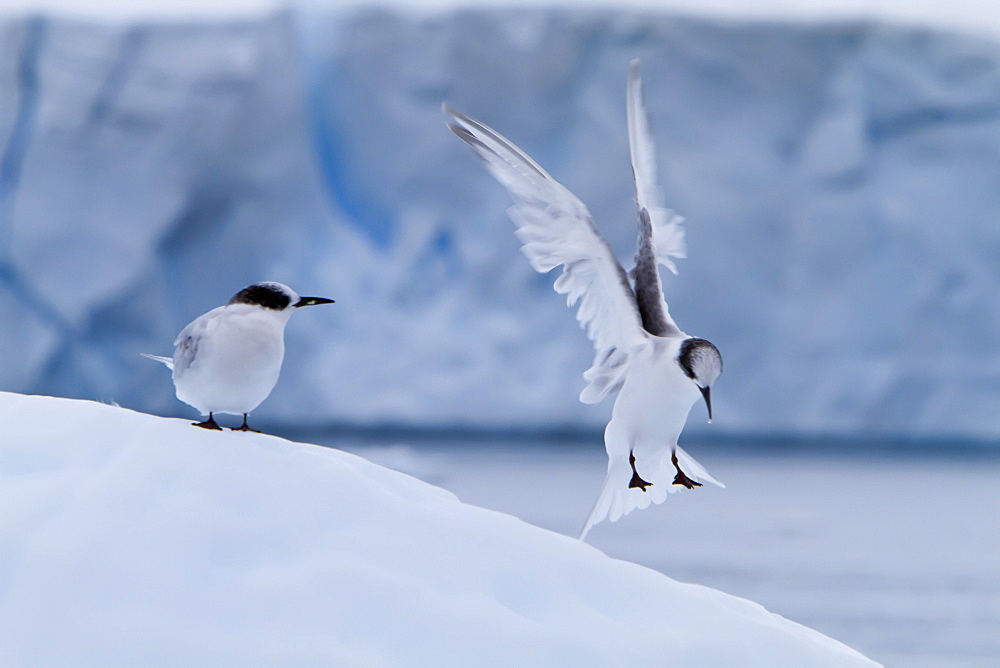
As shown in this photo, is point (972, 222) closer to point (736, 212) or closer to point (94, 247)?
point (736, 212)

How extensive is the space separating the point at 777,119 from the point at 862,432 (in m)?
2.13

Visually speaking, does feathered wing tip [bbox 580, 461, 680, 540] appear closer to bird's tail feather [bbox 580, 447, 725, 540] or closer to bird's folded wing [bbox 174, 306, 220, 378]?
bird's tail feather [bbox 580, 447, 725, 540]

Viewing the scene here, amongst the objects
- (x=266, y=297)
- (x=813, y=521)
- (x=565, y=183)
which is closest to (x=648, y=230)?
(x=266, y=297)

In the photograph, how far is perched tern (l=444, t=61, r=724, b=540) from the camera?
1.34 m

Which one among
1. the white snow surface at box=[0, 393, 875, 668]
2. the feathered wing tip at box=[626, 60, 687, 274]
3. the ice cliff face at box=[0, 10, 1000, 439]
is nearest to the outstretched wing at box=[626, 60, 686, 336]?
the feathered wing tip at box=[626, 60, 687, 274]

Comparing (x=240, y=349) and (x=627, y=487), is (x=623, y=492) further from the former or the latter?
(x=240, y=349)

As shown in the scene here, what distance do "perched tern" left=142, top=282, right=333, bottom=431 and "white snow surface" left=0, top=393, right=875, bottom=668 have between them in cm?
8

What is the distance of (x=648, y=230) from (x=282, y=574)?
2.60 feet

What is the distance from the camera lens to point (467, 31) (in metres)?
6.46

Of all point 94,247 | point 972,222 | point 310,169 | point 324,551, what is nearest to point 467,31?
point 310,169

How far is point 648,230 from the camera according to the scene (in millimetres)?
1516

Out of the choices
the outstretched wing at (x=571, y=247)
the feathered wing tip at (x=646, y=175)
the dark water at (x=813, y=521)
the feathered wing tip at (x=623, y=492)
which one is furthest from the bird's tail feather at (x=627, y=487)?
the dark water at (x=813, y=521)

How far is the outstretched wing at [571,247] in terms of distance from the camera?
1.43m

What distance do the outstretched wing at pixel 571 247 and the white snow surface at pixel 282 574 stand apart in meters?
0.41
